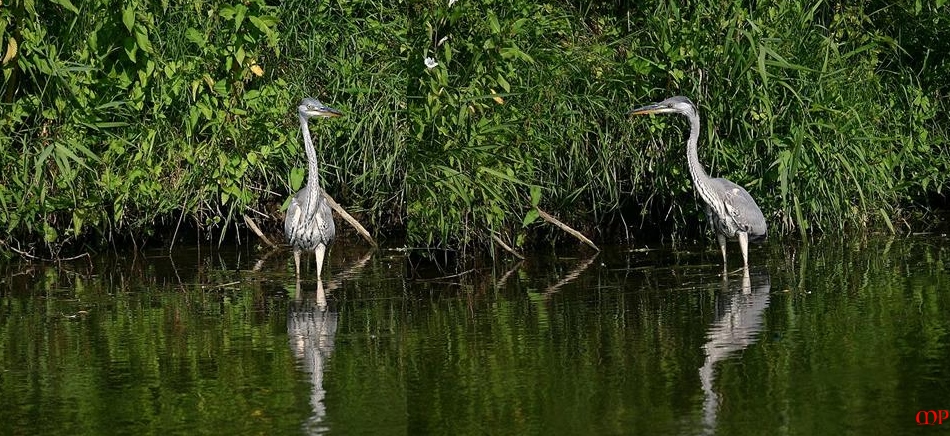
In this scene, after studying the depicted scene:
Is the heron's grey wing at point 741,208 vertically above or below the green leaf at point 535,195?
below

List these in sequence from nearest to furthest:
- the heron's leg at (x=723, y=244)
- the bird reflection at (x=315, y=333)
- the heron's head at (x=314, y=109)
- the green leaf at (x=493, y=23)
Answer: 1. the bird reflection at (x=315, y=333)
2. the green leaf at (x=493, y=23)
3. the heron's leg at (x=723, y=244)
4. the heron's head at (x=314, y=109)

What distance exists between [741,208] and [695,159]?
526 millimetres

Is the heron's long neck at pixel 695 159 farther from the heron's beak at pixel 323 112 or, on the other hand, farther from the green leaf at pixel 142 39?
the green leaf at pixel 142 39

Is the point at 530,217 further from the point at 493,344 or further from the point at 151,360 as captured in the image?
the point at 151,360

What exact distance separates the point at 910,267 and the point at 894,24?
290 centimetres

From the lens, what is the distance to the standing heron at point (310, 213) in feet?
31.1

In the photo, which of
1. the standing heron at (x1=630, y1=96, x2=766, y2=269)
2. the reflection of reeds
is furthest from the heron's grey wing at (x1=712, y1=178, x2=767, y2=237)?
the reflection of reeds

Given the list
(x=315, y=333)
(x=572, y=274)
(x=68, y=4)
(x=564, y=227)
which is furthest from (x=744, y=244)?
(x=68, y=4)

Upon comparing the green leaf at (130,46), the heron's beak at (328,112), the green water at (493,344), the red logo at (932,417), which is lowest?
the red logo at (932,417)

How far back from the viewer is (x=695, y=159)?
31.7ft

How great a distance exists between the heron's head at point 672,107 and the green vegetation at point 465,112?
444mm

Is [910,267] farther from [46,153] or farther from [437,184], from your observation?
[46,153]

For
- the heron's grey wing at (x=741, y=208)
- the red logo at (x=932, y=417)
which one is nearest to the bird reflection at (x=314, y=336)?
the red logo at (x=932, y=417)

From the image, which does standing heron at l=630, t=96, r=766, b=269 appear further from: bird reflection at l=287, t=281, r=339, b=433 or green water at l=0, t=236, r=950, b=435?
bird reflection at l=287, t=281, r=339, b=433
